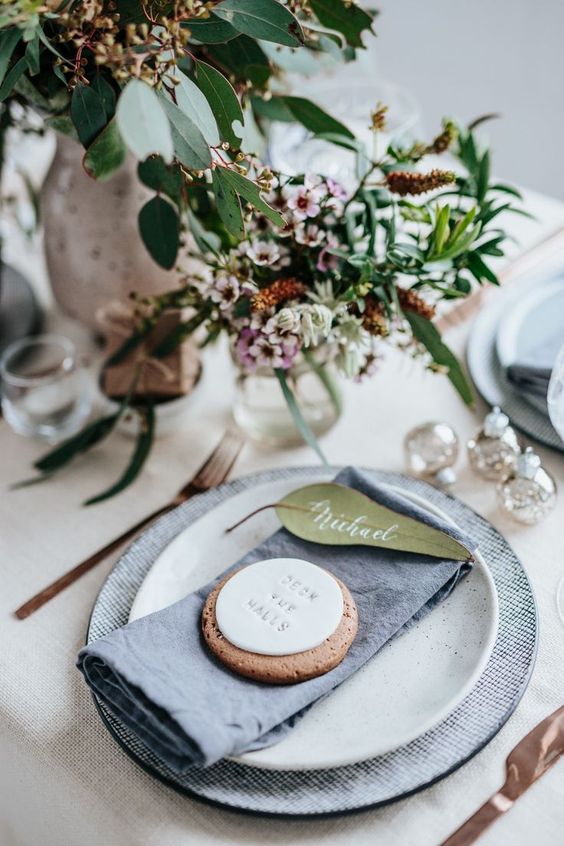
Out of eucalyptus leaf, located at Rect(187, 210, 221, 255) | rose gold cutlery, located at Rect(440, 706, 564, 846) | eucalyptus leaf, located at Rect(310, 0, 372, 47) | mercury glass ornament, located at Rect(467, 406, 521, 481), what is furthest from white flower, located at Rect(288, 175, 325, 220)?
rose gold cutlery, located at Rect(440, 706, 564, 846)

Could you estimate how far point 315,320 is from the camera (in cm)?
84

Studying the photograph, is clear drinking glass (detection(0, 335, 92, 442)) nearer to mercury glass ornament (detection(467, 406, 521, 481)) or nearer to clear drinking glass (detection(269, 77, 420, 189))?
clear drinking glass (detection(269, 77, 420, 189))

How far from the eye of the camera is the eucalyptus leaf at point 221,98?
758 millimetres

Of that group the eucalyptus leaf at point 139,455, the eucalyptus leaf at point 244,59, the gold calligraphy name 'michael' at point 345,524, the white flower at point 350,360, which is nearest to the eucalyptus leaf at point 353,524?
the gold calligraphy name 'michael' at point 345,524

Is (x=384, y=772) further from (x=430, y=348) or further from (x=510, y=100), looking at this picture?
(x=510, y=100)

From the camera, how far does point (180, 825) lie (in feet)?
2.16

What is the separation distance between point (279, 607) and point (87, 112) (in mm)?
480

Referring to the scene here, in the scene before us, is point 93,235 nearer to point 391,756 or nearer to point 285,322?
point 285,322

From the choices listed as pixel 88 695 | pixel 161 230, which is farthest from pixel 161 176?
pixel 88 695

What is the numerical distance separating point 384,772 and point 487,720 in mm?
95

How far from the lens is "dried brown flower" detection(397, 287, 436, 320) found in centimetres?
88

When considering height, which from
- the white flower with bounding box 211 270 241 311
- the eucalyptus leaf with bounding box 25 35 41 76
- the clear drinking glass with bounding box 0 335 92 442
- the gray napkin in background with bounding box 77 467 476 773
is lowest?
the clear drinking glass with bounding box 0 335 92 442

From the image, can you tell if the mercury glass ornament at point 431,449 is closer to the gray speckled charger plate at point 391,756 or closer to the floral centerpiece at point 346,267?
the floral centerpiece at point 346,267

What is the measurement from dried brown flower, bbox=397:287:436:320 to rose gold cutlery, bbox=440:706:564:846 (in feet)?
1.30
